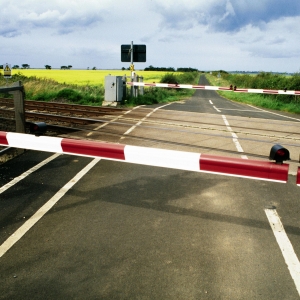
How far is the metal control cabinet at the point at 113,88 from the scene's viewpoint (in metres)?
17.3

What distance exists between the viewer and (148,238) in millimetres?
3541

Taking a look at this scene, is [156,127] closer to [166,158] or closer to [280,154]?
[166,158]

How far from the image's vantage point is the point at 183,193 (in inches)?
189

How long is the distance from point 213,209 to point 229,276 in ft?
4.67

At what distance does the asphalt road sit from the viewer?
9.13ft

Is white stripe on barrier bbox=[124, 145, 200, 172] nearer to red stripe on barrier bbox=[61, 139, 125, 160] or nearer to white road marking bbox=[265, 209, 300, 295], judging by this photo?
red stripe on barrier bbox=[61, 139, 125, 160]

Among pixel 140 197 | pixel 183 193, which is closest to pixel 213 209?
pixel 183 193

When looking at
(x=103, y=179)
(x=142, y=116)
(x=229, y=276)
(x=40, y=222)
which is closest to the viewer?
(x=229, y=276)

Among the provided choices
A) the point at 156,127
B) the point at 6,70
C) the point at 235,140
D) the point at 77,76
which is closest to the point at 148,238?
the point at 235,140

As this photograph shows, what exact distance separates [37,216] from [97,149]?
143cm

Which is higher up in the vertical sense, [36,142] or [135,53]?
[135,53]

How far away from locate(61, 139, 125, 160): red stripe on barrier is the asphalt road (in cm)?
94

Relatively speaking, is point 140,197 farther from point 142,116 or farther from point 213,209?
point 142,116

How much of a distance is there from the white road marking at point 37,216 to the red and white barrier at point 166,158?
94 centimetres
